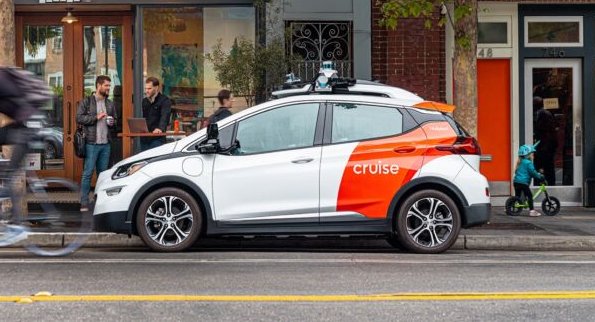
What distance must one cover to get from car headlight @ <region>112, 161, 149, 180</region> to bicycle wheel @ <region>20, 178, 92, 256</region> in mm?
512

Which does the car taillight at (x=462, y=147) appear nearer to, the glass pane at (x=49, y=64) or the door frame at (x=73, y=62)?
the door frame at (x=73, y=62)

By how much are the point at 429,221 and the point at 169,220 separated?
9.48 feet

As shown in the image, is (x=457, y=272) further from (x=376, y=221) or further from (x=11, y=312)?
(x=11, y=312)

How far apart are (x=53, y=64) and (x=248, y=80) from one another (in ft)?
13.5

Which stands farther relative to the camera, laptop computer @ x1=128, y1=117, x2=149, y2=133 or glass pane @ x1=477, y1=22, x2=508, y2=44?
glass pane @ x1=477, y1=22, x2=508, y2=44

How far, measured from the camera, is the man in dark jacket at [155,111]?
12688 mm

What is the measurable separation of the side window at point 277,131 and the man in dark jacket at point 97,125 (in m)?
3.28

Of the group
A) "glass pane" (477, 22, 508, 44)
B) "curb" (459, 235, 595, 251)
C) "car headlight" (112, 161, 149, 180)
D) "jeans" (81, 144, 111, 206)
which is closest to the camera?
"car headlight" (112, 161, 149, 180)

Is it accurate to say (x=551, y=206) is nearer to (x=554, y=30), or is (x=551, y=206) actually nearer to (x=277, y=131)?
(x=554, y=30)

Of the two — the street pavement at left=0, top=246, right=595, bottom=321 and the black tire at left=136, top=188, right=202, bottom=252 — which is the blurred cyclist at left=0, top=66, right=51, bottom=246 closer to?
the street pavement at left=0, top=246, right=595, bottom=321

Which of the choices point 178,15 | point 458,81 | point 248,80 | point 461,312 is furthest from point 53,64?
point 461,312

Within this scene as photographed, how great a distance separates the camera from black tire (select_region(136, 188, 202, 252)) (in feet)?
29.4

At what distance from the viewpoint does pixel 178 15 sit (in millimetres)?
14266

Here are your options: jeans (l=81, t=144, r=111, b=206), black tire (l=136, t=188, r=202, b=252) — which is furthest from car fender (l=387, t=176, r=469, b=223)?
jeans (l=81, t=144, r=111, b=206)
